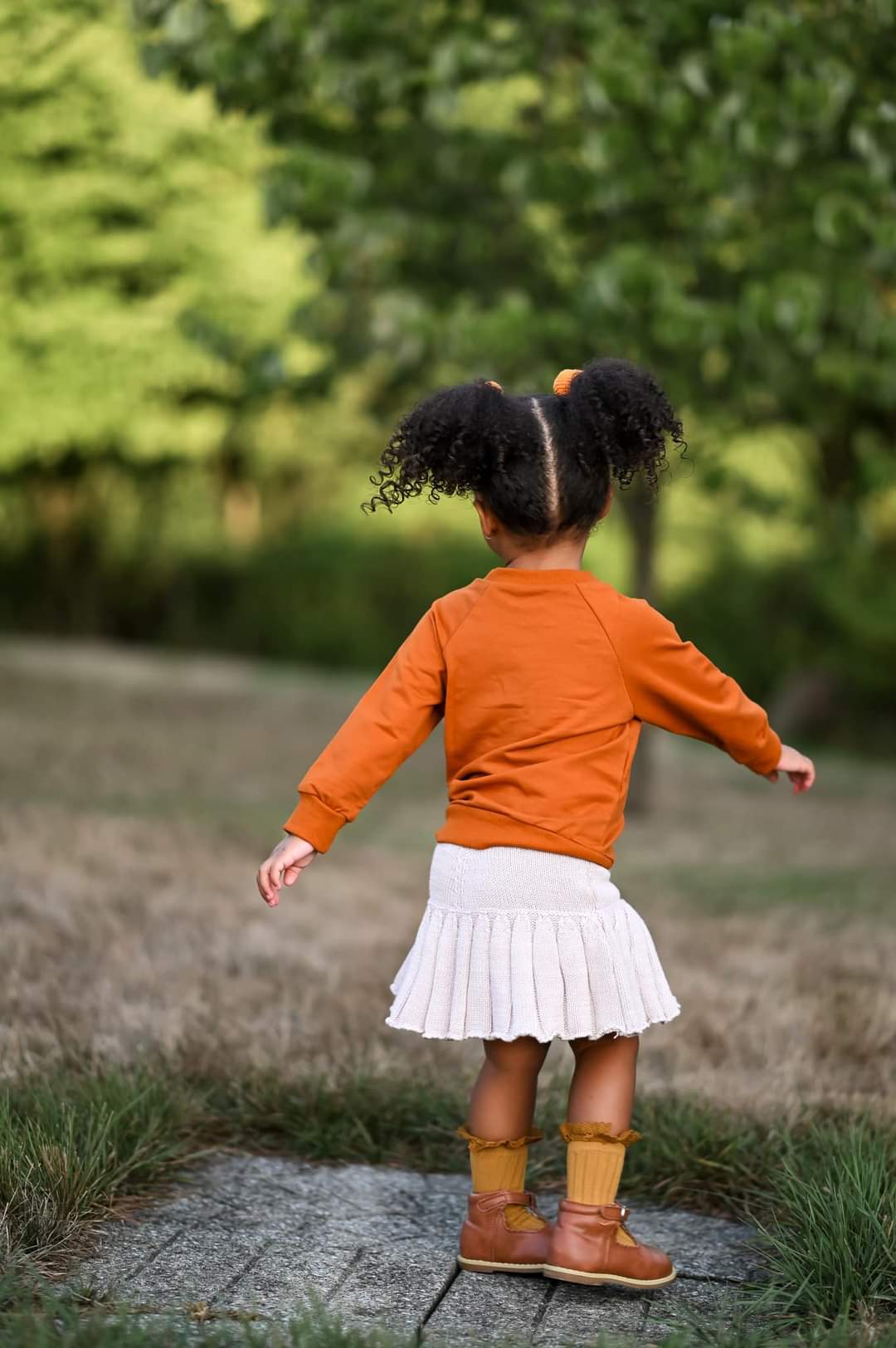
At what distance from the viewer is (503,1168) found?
8.89ft

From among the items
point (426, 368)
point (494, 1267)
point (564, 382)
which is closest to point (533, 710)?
point (564, 382)

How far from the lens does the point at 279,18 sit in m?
6.16

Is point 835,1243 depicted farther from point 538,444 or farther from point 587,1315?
point 538,444

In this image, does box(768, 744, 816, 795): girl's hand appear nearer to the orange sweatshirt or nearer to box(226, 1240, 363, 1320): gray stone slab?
the orange sweatshirt

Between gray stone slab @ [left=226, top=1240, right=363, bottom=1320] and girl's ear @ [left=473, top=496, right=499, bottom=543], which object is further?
girl's ear @ [left=473, top=496, right=499, bottom=543]

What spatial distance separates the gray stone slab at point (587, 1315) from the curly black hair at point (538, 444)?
1.30 metres

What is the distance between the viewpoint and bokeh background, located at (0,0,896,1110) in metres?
4.51

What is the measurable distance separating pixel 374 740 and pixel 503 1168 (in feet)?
2.55

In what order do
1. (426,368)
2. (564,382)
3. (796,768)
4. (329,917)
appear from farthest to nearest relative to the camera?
(426,368), (329,917), (796,768), (564,382)

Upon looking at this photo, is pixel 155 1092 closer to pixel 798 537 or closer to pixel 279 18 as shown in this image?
pixel 279 18

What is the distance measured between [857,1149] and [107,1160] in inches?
53.2

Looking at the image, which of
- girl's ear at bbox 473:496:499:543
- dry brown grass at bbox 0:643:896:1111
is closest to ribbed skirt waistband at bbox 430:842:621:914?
girl's ear at bbox 473:496:499:543

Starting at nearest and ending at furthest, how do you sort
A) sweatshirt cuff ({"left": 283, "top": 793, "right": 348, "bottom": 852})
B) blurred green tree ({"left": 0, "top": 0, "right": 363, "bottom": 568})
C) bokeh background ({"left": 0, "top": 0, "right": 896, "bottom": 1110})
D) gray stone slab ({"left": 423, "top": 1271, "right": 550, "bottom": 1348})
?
gray stone slab ({"left": 423, "top": 1271, "right": 550, "bottom": 1348}), sweatshirt cuff ({"left": 283, "top": 793, "right": 348, "bottom": 852}), bokeh background ({"left": 0, "top": 0, "right": 896, "bottom": 1110}), blurred green tree ({"left": 0, "top": 0, "right": 363, "bottom": 568})

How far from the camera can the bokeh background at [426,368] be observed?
177 inches
